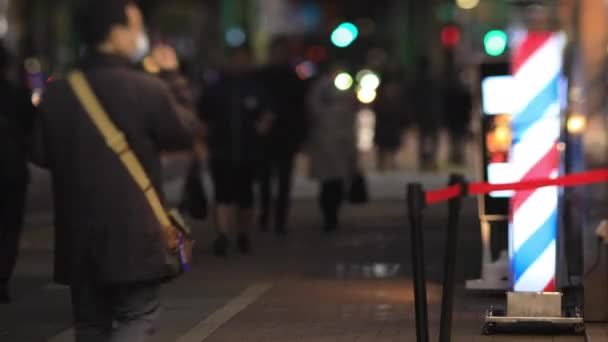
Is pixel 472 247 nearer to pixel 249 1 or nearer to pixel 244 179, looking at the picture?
pixel 244 179

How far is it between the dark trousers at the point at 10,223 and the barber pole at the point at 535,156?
373 centimetres

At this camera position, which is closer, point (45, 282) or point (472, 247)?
point (45, 282)

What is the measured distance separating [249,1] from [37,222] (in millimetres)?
37219

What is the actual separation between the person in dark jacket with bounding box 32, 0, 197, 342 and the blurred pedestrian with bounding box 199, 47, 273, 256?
8208mm

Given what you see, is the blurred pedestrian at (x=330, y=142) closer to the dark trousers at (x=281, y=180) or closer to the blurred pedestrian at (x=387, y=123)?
the dark trousers at (x=281, y=180)

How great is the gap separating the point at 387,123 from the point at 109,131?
2283cm

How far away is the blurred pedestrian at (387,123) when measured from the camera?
2920 cm

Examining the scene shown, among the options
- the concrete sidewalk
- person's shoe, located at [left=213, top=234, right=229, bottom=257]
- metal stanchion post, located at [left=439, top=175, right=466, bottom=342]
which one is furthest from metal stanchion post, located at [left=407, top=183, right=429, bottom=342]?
person's shoe, located at [left=213, top=234, right=229, bottom=257]

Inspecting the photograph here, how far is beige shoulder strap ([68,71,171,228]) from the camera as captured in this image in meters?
6.48

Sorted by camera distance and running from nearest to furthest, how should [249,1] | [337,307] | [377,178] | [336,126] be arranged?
[337,307]
[336,126]
[377,178]
[249,1]

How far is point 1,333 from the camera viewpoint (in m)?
10.2

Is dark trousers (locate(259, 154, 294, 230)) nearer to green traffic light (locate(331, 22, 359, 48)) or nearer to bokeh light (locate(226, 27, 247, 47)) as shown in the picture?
bokeh light (locate(226, 27, 247, 47))

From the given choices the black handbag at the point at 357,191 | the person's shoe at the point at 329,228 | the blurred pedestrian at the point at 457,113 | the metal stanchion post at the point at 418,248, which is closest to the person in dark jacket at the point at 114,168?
the metal stanchion post at the point at 418,248

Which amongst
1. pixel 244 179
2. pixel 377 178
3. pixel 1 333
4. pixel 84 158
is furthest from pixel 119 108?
pixel 377 178
